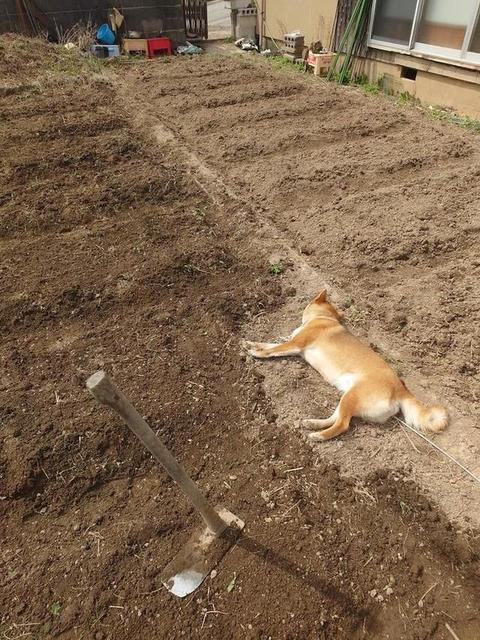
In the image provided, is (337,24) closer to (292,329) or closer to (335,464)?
(292,329)

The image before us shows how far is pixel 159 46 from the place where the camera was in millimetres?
12602

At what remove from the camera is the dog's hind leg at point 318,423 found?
2799 mm

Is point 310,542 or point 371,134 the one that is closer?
point 310,542

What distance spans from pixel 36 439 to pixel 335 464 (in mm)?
1956

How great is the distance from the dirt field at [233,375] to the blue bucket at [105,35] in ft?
25.4

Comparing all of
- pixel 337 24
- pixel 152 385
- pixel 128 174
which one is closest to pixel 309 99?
pixel 337 24

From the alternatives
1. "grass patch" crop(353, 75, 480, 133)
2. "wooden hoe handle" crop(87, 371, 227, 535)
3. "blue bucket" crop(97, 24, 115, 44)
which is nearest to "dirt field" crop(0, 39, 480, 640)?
"wooden hoe handle" crop(87, 371, 227, 535)

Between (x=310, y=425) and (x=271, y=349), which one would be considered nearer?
(x=310, y=425)

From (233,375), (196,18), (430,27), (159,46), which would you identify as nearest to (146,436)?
(233,375)

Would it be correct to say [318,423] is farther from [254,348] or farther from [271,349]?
[254,348]

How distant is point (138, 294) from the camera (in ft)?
12.9

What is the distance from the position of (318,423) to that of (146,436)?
1461 millimetres

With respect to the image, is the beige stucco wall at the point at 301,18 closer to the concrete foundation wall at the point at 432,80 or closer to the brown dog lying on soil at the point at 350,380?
the concrete foundation wall at the point at 432,80

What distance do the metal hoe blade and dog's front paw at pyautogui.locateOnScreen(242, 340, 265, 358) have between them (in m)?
1.28
